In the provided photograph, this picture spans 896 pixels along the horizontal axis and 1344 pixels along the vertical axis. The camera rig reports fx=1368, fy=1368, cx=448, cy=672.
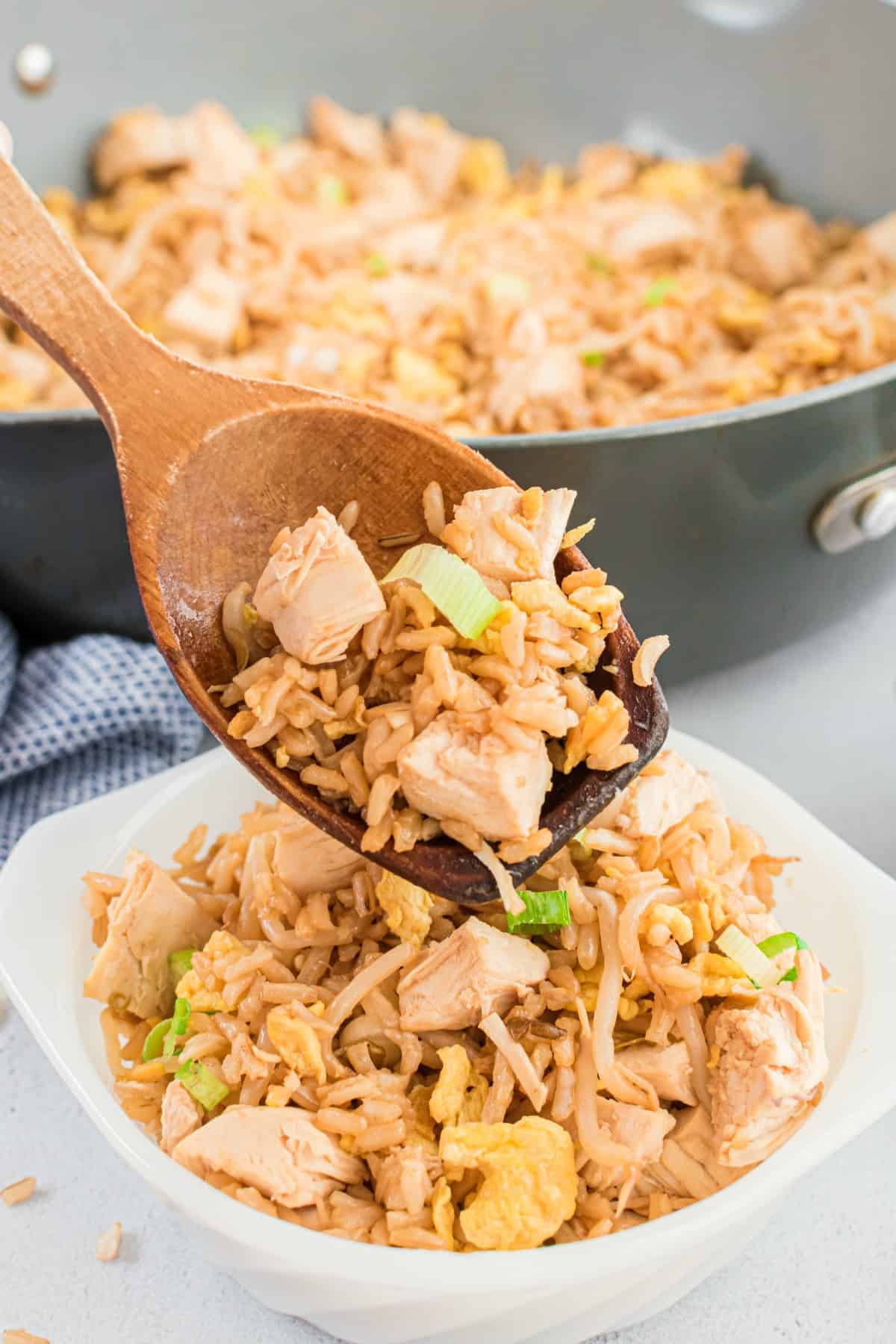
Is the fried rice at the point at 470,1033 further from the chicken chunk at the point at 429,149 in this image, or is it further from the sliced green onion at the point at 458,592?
the chicken chunk at the point at 429,149

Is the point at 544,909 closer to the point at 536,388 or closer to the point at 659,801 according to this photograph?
the point at 659,801

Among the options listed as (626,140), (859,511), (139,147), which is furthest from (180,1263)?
(626,140)

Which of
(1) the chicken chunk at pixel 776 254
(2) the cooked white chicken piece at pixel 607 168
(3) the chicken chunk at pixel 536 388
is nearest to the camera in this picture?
(3) the chicken chunk at pixel 536 388

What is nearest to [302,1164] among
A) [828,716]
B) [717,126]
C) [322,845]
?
[322,845]

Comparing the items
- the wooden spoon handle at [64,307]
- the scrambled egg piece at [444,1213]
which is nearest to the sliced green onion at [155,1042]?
the scrambled egg piece at [444,1213]

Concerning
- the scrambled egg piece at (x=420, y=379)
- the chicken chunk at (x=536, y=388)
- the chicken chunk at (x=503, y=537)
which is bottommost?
the scrambled egg piece at (x=420, y=379)

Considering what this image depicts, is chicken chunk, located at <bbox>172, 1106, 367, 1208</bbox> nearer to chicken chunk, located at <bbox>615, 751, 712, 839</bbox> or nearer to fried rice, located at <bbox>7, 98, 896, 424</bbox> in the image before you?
chicken chunk, located at <bbox>615, 751, 712, 839</bbox>
